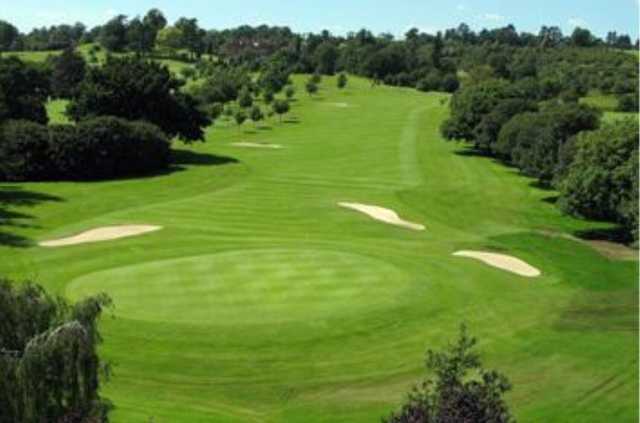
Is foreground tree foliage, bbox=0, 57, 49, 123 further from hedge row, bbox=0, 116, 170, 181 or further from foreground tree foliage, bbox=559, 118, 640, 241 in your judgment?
foreground tree foliage, bbox=559, 118, 640, 241

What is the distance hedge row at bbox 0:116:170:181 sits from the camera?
7012 centimetres

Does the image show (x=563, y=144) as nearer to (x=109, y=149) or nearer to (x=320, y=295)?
(x=109, y=149)

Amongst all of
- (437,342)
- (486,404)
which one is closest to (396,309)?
(437,342)

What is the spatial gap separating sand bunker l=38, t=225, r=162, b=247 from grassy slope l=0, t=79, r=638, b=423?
163cm

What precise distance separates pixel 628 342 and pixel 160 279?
822 inches

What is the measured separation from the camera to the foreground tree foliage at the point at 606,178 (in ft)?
186

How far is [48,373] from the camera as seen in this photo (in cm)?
1716

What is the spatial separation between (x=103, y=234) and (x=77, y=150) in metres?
20.8

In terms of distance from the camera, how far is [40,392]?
675 inches

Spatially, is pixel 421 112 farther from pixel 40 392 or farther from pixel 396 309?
pixel 40 392

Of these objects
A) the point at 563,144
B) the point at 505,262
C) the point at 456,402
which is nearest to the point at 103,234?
the point at 505,262

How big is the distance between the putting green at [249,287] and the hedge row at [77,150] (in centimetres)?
2969

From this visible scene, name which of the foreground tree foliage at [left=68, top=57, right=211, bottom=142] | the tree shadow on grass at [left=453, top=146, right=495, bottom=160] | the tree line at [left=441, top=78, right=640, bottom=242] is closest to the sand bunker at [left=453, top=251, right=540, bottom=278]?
the tree line at [left=441, top=78, right=640, bottom=242]

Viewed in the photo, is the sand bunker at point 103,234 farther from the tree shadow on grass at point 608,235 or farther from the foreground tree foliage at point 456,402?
the foreground tree foliage at point 456,402
